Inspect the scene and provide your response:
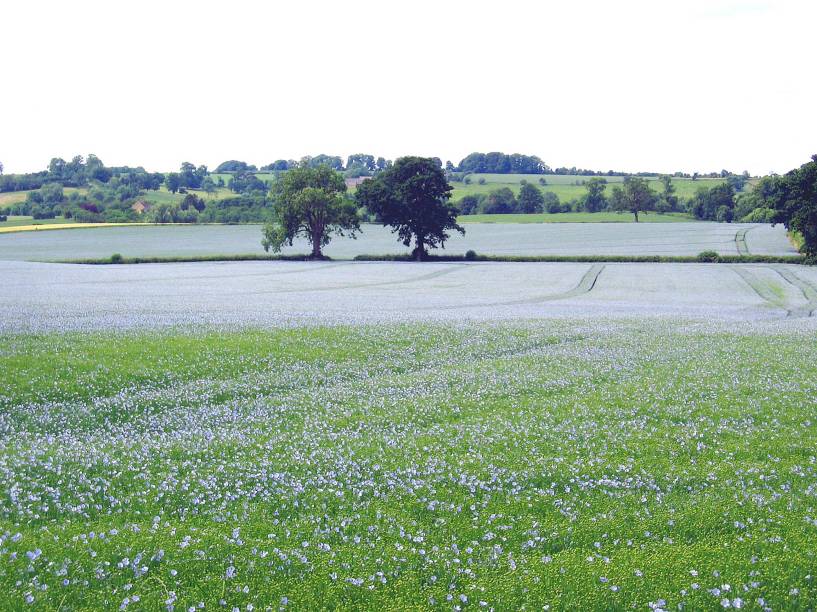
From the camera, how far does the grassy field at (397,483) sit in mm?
7656

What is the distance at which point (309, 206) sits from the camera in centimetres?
8844

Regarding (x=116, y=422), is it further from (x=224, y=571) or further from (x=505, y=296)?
(x=505, y=296)

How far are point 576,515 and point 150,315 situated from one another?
26.0 m

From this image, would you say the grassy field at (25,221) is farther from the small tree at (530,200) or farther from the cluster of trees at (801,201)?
the cluster of trees at (801,201)

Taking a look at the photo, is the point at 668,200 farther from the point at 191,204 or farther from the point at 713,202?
the point at 191,204

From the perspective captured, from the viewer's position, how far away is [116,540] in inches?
330

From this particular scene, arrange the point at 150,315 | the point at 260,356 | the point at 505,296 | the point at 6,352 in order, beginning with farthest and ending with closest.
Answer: the point at 505,296, the point at 150,315, the point at 260,356, the point at 6,352

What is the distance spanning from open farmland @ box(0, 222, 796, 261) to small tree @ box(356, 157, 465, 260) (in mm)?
10601

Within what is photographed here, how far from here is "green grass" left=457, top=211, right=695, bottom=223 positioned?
158m

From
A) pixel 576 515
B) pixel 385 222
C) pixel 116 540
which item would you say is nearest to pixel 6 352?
pixel 116 540

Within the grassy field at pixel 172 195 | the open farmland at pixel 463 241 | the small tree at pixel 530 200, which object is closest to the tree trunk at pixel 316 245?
the open farmland at pixel 463 241

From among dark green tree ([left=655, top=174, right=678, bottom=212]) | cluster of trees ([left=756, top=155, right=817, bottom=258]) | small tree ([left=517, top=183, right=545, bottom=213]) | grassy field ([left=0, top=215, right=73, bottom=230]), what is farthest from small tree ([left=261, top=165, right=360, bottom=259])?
dark green tree ([left=655, top=174, right=678, bottom=212])

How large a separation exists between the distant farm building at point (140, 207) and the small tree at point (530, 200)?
89647 millimetres

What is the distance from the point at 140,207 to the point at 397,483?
155 meters
